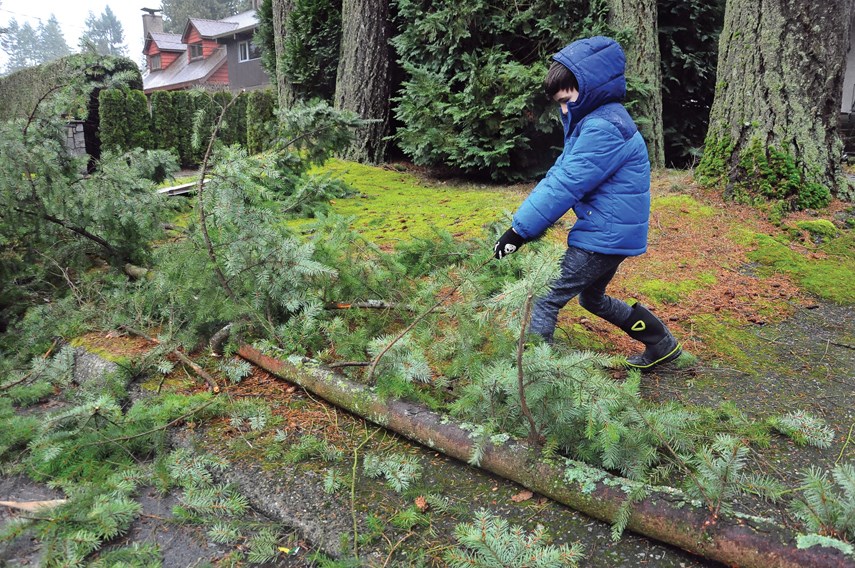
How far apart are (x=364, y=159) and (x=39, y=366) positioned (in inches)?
282

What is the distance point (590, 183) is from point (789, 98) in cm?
411

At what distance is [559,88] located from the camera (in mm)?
3025

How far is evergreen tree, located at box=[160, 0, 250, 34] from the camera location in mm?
63688

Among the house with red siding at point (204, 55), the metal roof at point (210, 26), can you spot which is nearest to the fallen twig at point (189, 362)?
the house with red siding at point (204, 55)

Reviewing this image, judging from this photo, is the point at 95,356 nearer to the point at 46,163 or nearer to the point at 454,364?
the point at 46,163

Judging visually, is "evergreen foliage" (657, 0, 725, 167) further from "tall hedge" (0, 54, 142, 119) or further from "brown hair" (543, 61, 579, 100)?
"tall hedge" (0, 54, 142, 119)

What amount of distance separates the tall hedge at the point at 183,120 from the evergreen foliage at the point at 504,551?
17602mm

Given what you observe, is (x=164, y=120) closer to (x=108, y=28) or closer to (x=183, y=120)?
(x=183, y=120)

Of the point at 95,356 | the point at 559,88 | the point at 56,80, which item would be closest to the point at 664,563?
the point at 559,88

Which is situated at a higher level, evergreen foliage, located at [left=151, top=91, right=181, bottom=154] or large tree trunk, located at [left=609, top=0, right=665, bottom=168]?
large tree trunk, located at [left=609, top=0, right=665, bottom=168]

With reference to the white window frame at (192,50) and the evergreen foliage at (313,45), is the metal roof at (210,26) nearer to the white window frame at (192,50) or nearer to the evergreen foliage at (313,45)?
the white window frame at (192,50)

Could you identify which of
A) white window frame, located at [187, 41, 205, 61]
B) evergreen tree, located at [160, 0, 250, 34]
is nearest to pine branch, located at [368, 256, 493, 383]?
white window frame, located at [187, 41, 205, 61]

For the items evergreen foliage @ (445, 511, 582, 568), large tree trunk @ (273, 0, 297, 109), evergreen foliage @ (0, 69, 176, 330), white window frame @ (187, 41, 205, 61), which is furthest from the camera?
white window frame @ (187, 41, 205, 61)

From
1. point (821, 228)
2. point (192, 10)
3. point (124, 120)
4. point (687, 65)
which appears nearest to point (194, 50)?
point (124, 120)
